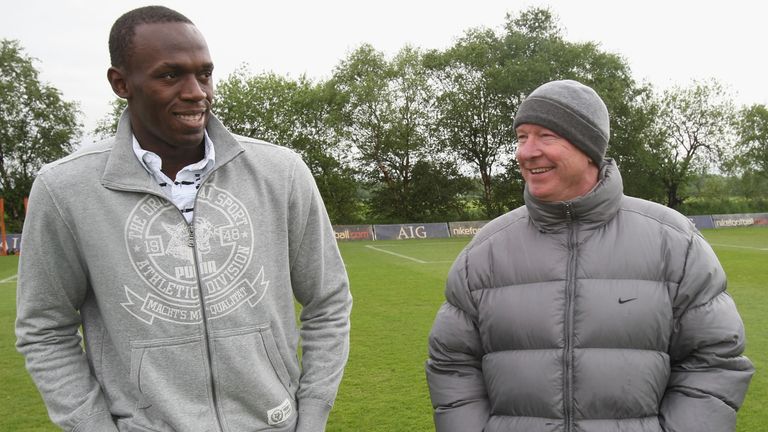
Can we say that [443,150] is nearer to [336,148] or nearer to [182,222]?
[336,148]

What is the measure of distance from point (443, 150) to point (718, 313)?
35.8m

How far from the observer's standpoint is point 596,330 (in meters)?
2.02

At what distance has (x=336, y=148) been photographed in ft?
122

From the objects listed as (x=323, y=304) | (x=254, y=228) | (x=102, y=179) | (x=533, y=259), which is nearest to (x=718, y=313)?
(x=533, y=259)

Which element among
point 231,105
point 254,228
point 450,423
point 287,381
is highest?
point 231,105

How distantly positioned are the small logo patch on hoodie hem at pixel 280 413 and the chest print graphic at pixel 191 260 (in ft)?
1.01

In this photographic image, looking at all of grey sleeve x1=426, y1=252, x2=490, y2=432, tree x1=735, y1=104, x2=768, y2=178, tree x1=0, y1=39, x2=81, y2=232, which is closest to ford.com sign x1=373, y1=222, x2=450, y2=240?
tree x1=0, y1=39, x2=81, y2=232

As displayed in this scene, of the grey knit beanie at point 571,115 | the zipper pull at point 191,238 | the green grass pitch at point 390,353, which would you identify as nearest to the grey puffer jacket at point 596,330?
the grey knit beanie at point 571,115

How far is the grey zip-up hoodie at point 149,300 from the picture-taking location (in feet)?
5.79

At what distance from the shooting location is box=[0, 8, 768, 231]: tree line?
117 ft

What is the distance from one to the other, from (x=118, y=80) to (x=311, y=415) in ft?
3.61

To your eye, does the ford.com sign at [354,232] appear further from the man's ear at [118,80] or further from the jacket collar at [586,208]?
the man's ear at [118,80]

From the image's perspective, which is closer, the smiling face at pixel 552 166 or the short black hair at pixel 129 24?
the short black hair at pixel 129 24

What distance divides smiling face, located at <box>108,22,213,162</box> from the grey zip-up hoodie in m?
0.09
